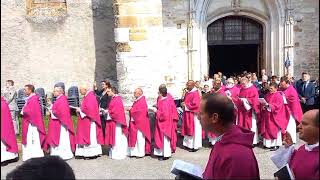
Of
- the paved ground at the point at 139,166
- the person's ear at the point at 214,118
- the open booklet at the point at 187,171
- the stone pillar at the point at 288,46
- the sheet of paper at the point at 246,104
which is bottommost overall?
the paved ground at the point at 139,166

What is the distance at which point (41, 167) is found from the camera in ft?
6.93

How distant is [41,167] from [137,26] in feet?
35.0

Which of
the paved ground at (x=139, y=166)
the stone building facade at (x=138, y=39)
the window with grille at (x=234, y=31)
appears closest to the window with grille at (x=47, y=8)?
the stone building facade at (x=138, y=39)

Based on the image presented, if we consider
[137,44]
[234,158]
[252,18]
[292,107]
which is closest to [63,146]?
[137,44]

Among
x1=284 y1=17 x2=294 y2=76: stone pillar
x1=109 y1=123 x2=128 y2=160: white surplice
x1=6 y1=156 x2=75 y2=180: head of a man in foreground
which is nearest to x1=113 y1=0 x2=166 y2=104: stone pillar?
x1=109 y1=123 x2=128 y2=160: white surplice

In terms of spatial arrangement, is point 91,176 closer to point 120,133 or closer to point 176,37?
point 120,133

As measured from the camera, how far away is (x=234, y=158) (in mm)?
3260

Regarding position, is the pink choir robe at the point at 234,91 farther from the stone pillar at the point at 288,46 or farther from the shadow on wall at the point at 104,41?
the shadow on wall at the point at 104,41

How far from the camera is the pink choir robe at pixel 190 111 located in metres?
10.1

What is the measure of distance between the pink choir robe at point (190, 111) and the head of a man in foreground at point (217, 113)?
263 inches

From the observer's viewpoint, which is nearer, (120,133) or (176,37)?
(120,133)

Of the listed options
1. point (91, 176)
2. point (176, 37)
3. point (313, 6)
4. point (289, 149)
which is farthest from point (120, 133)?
point (313, 6)

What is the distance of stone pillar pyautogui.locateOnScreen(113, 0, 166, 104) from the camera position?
41.1 feet

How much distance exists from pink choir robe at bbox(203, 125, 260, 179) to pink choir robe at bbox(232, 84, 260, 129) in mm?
6907
